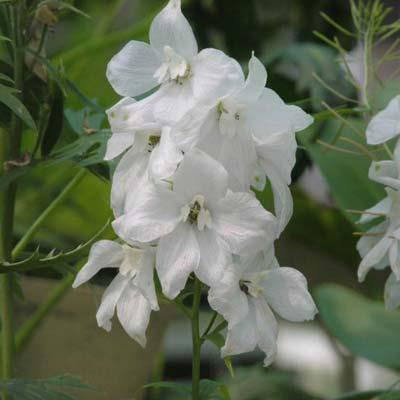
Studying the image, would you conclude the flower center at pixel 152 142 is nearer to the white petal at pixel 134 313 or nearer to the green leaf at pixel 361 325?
the white petal at pixel 134 313

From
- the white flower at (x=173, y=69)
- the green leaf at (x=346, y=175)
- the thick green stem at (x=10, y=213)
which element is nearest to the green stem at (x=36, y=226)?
the thick green stem at (x=10, y=213)

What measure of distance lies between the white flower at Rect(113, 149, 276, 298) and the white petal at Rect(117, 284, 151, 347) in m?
0.03

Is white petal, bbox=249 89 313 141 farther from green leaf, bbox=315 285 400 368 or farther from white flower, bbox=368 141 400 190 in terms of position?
green leaf, bbox=315 285 400 368

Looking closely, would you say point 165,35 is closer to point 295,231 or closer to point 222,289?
point 222,289

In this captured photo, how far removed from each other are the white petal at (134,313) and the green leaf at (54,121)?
12cm

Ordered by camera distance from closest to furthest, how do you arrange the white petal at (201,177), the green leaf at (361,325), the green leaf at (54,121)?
the white petal at (201,177)
the green leaf at (54,121)
the green leaf at (361,325)

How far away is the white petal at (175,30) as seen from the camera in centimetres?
30

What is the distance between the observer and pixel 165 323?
0.70m

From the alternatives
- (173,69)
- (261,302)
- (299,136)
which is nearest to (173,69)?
(173,69)

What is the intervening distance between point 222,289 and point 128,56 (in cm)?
10

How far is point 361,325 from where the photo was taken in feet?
1.91

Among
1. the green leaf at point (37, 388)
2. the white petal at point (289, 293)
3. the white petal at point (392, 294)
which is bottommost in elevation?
the green leaf at point (37, 388)

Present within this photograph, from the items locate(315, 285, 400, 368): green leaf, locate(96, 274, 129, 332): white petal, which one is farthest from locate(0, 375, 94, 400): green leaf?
locate(315, 285, 400, 368): green leaf

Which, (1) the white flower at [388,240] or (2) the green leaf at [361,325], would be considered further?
(2) the green leaf at [361,325]
